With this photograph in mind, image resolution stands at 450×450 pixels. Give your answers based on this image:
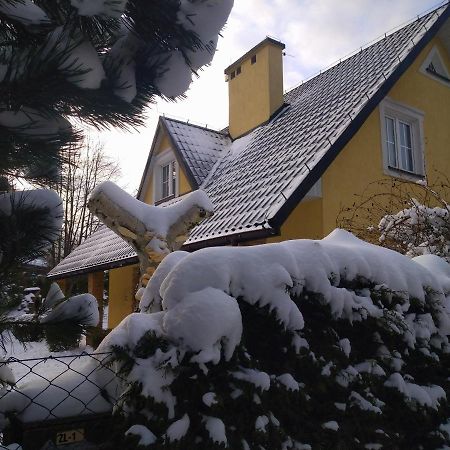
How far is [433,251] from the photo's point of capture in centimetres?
456

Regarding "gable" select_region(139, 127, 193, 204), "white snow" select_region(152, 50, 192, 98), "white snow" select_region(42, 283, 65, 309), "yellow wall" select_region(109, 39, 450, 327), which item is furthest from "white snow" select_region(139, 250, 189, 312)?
"gable" select_region(139, 127, 193, 204)

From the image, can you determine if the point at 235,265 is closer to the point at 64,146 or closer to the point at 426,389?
the point at 64,146

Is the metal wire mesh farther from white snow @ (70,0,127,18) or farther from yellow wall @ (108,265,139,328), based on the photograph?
yellow wall @ (108,265,139,328)

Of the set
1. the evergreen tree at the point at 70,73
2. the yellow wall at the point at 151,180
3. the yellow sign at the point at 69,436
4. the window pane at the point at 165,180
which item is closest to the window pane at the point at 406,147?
the yellow wall at the point at 151,180

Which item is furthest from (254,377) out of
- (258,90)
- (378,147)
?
(258,90)

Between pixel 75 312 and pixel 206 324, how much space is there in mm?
507

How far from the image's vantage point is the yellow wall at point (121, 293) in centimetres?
1126

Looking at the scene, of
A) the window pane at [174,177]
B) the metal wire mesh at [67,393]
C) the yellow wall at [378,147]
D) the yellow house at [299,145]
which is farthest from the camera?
the window pane at [174,177]

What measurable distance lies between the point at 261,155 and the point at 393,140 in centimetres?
242

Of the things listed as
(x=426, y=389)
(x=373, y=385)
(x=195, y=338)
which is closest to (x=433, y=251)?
(x=426, y=389)

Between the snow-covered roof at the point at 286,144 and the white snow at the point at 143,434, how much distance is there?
161 inches

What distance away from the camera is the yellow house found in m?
6.50

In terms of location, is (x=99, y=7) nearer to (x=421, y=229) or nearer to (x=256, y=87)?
(x=421, y=229)

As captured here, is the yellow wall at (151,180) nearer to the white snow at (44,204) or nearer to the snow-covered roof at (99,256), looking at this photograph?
the snow-covered roof at (99,256)
